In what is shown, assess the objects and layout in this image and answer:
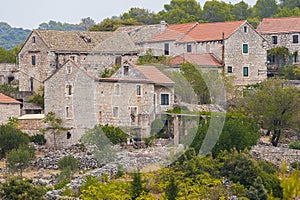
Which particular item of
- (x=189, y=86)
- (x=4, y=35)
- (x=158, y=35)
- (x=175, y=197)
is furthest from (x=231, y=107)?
(x=4, y=35)

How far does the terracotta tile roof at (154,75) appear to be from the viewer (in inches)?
2041

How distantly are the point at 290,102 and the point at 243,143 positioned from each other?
21.8ft

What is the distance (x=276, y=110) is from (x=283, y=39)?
666 inches

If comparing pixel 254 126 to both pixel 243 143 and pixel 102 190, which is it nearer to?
pixel 243 143

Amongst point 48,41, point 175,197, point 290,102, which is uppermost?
point 48,41

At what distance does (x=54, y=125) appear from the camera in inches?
2046

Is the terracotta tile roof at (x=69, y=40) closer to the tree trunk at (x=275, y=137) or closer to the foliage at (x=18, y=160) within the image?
the tree trunk at (x=275, y=137)

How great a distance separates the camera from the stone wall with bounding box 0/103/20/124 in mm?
53219

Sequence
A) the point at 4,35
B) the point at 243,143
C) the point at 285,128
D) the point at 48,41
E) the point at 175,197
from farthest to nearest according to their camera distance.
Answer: the point at 4,35 → the point at 48,41 → the point at 285,128 → the point at 243,143 → the point at 175,197

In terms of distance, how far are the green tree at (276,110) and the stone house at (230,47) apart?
7.30 metres

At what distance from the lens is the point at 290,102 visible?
53.9m

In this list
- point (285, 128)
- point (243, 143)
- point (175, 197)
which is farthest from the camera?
point (285, 128)

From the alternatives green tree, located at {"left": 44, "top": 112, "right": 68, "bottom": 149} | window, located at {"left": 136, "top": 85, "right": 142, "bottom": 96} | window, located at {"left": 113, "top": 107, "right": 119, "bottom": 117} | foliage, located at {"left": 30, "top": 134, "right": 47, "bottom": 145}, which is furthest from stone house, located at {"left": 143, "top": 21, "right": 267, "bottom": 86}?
foliage, located at {"left": 30, "top": 134, "right": 47, "bottom": 145}

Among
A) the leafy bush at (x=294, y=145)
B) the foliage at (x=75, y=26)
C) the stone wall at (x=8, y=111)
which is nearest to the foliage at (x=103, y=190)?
the stone wall at (x=8, y=111)
